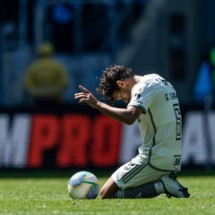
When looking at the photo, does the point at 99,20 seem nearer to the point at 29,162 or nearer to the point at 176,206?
the point at 29,162

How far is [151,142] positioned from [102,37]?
14.7 m

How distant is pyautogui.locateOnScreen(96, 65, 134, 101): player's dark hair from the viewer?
1159cm

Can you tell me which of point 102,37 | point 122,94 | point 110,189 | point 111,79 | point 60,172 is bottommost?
point 60,172

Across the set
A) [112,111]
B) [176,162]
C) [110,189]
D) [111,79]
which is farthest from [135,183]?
[111,79]

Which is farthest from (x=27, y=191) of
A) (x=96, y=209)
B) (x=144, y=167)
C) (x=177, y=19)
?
(x=177, y=19)

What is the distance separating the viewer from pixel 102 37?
85.4ft

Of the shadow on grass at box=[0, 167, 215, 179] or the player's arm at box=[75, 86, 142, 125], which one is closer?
the player's arm at box=[75, 86, 142, 125]

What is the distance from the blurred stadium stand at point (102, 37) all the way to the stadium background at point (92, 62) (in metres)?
0.03

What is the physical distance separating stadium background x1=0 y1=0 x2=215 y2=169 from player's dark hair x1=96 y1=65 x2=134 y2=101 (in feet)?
31.9

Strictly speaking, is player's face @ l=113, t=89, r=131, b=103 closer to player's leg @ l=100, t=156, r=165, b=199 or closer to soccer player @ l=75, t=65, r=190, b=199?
soccer player @ l=75, t=65, r=190, b=199

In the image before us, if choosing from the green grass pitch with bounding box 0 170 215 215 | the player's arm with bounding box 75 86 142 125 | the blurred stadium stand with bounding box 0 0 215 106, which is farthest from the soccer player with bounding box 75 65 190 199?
the blurred stadium stand with bounding box 0 0 215 106

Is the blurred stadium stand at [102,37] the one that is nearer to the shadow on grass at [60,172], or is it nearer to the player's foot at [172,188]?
the shadow on grass at [60,172]

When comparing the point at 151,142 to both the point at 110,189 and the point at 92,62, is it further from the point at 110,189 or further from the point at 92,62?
the point at 92,62

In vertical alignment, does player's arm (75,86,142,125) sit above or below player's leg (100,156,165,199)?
above
